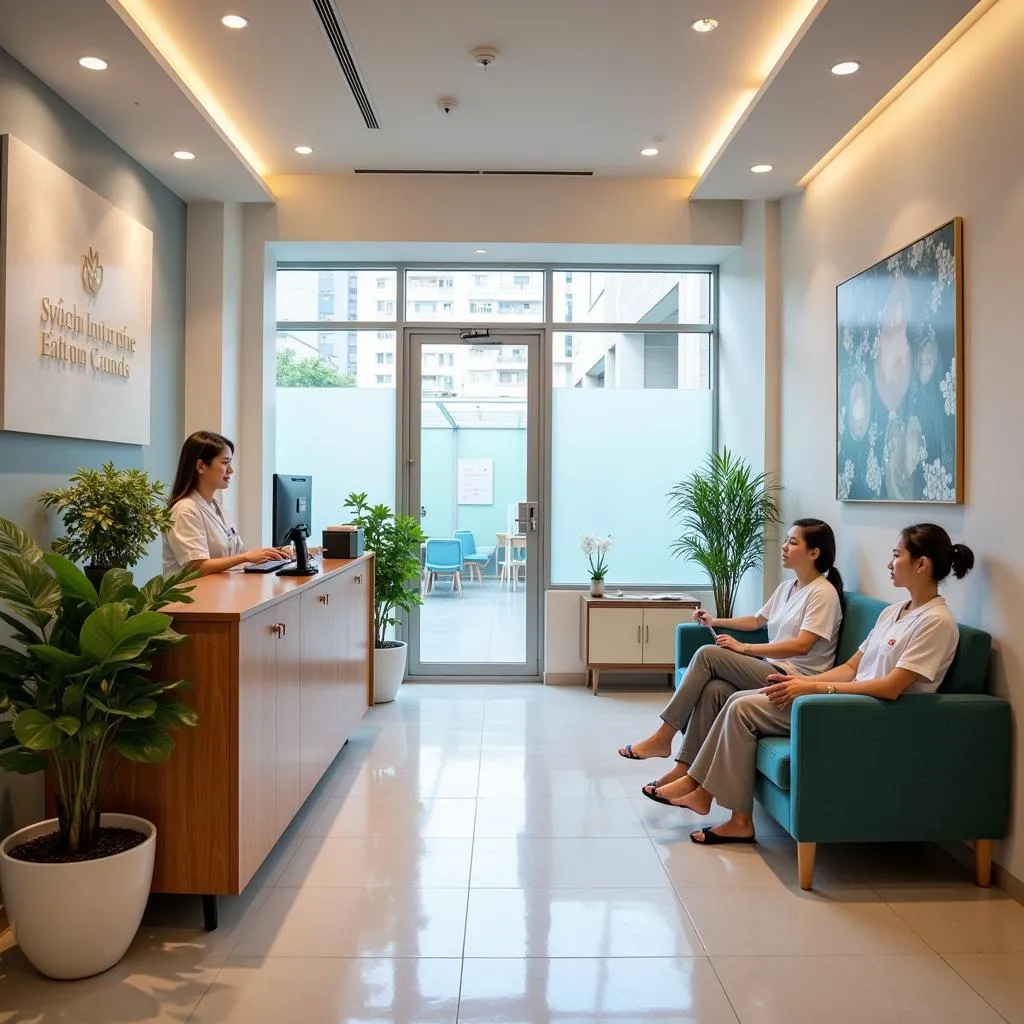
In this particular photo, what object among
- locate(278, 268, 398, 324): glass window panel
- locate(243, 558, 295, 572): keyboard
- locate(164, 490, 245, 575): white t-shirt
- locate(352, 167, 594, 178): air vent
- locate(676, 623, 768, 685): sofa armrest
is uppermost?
locate(352, 167, 594, 178): air vent

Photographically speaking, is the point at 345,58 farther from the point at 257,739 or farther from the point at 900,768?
the point at 900,768

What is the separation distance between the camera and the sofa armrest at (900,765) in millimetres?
2822

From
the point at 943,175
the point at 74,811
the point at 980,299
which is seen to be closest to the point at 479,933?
the point at 74,811

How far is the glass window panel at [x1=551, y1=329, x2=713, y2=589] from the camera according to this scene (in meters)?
6.09

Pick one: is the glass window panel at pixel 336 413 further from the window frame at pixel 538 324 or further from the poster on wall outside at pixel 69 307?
the poster on wall outside at pixel 69 307

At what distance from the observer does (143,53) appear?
3316mm

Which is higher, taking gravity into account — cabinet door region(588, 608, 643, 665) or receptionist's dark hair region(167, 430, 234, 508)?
receptionist's dark hair region(167, 430, 234, 508)

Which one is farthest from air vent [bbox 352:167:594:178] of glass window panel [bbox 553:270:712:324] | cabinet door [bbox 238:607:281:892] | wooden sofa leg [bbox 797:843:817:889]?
wooden sofa leg [bbox 797:843:817:889]

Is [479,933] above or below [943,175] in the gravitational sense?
below

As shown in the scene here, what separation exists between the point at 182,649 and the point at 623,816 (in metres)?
2.00

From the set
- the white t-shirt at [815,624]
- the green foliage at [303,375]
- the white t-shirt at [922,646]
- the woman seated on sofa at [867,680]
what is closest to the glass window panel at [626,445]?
the green foliage at [303,375]

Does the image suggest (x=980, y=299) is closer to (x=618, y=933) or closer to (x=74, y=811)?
(x=618, y=933)

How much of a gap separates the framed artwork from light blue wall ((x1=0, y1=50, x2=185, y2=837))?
3.54m

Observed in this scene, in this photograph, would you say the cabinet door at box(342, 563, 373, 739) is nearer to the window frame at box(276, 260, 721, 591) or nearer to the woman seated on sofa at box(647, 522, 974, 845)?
the window frame at box(276, 260, 721, 591)
